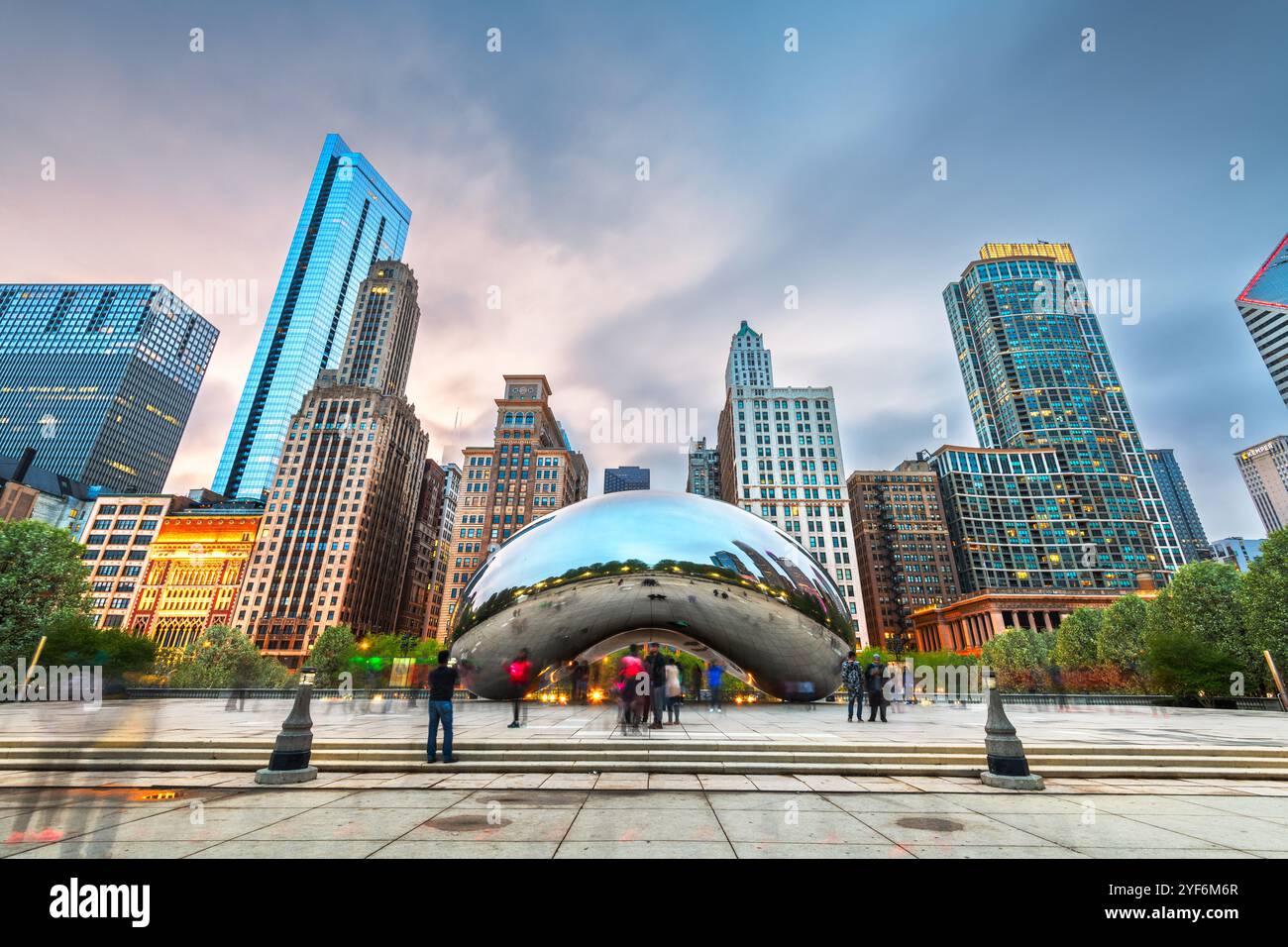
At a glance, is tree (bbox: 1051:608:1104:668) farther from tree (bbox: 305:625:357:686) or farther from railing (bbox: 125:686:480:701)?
tree (bbox: 305:625:357:686)

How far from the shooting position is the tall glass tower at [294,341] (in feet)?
Result: 536

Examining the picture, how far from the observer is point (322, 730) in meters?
11.3

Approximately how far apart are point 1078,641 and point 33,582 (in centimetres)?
7743

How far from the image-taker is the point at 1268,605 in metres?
26.1

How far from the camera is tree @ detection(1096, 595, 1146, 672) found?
40.2 metres

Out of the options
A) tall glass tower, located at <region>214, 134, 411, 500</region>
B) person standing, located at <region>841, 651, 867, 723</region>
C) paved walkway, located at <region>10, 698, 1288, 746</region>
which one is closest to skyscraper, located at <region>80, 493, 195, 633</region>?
tall glass tower, located at <region>214, 134, 411, 500</region>

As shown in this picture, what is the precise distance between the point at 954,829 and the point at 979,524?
154m

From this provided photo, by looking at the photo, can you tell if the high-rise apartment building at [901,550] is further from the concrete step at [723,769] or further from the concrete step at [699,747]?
the concrete step at [723,769]

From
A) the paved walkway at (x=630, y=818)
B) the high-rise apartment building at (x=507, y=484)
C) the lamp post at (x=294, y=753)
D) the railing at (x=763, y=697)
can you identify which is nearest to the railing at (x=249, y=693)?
the railing at (x=763, y=697)

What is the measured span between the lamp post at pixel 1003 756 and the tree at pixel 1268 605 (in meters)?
29.8

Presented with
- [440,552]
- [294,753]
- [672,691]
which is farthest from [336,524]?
[294,753]

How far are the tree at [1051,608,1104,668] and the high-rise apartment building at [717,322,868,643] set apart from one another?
41573mm
